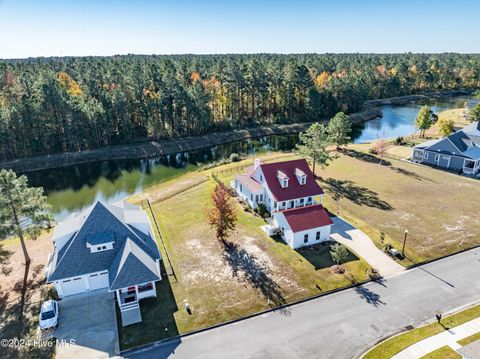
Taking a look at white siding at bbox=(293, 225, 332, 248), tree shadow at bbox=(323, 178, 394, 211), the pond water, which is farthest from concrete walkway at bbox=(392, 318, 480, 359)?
the pond water

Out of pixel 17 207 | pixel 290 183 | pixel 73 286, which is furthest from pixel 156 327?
pixel 290 183

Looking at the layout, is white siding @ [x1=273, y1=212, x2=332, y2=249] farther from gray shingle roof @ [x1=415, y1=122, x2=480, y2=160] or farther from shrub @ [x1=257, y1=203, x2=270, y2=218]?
gray shingle roof @ [x1=415, y1=122, x2=480, y2=160]

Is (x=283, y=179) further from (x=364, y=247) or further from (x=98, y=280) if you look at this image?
(x=98, y=280)

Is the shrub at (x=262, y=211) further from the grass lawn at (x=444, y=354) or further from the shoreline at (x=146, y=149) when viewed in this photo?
the shoreline at (x=146, y=149)

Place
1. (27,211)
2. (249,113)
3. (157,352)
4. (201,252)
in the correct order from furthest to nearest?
(249,113)
(201,252)
(27,211)
(157,352)

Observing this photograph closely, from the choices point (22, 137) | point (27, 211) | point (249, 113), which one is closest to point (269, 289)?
point (27, 211)

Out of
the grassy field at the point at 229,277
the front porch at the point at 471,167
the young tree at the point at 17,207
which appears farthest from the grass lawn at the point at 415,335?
the front porch at the point at 471,167

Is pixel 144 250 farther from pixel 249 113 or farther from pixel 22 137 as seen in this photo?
pixel 249 113
